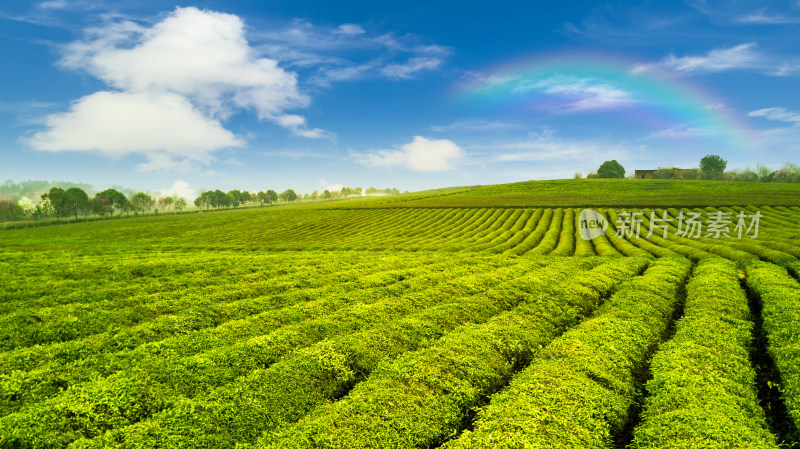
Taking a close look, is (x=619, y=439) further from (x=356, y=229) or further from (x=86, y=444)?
(x=356, y=229)

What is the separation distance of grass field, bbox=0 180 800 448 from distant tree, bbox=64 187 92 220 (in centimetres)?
16216

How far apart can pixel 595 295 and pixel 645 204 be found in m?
78.5

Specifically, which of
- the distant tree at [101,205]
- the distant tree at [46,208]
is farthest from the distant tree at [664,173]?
the distant tree at [46,208]

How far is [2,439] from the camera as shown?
786cm

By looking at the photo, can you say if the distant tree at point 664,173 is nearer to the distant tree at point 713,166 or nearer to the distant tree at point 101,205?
the distant tree at point 713,166

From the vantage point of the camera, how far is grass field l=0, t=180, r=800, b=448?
874 cm

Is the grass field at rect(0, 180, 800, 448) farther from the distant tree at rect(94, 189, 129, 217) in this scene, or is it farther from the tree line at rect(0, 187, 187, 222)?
the distant tree at rect(94, 189, 129, 217)

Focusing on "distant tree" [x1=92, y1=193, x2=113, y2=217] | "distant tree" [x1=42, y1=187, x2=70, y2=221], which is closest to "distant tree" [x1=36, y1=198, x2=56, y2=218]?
"distant tree" [x1=42, y1=187, x2=70, y2=221]

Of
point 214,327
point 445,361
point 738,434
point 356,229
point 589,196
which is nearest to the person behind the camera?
point 738,434

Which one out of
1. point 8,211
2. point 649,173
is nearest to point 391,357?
point 8,211

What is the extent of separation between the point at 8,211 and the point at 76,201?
2596 centimetres

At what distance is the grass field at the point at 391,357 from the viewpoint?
8.74 metres

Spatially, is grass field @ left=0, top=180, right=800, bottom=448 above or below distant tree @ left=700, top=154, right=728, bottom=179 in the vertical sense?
below

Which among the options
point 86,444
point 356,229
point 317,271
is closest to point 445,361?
point 86,444
